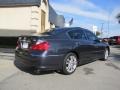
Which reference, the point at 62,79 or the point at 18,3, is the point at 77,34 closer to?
the point at 62,79

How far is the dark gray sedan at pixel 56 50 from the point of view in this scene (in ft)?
25.3

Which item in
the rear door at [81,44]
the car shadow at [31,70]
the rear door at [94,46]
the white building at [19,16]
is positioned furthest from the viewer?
the white building at [19,16]

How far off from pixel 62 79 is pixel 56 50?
3.08ft

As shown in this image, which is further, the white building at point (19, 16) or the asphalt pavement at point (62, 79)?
the white building at point (19, 16)

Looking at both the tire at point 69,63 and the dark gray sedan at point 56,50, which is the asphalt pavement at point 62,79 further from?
the dark gray sedan at point 56,50

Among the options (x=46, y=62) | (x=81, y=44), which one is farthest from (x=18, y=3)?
(x=46, y=62)

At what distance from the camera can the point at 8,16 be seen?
16875 millimetres

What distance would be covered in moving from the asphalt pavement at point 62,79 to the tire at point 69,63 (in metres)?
0.17

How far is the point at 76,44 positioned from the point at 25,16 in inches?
333

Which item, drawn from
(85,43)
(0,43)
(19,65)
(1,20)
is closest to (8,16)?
(1,20)

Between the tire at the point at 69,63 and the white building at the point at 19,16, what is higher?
the white building at the point at 19,16

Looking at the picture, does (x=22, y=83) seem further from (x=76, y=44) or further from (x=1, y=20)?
(x=1, y=20)

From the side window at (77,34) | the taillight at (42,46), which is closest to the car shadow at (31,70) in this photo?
the taillight at (42,46)

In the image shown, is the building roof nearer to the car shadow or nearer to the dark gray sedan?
the car shadow
